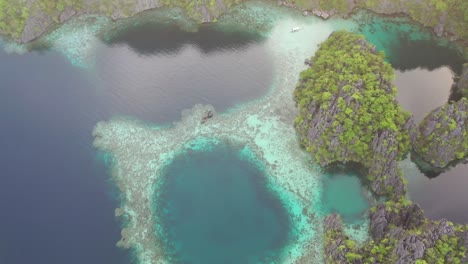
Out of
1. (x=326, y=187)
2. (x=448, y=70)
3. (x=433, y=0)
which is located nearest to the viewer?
(x=326, y=187)

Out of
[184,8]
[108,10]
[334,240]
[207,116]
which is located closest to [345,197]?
[334,240]

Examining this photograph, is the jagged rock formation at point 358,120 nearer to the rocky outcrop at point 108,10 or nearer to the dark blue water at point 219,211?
the dark blue water at point 219,211

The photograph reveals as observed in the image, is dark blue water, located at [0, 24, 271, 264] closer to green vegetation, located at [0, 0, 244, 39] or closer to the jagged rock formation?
green vegetation, located at [0, 0, 244, 39]

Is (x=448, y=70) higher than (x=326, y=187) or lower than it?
higher

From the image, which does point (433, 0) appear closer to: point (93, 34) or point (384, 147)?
point (384, 147)

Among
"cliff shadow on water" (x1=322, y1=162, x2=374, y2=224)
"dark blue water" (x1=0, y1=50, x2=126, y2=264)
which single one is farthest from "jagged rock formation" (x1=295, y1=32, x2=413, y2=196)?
"dark blue water" (x1=0, y1=50, x2=126, y2=264)

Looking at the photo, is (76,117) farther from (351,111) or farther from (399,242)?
(399,242)

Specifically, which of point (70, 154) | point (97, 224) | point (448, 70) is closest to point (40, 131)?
point (70, 154)
